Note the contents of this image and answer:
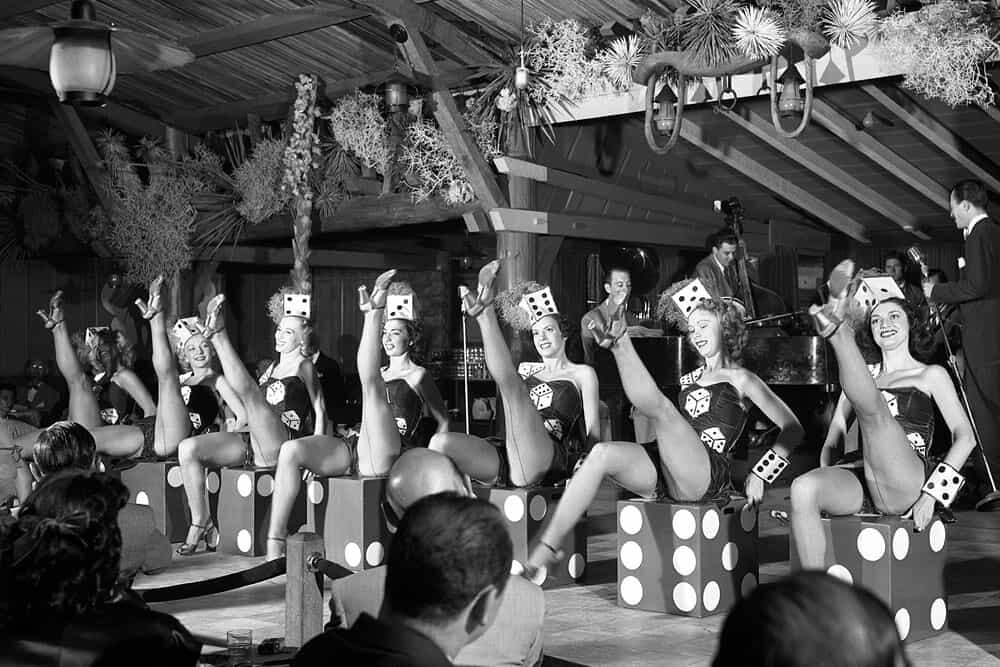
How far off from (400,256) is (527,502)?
7.29 m

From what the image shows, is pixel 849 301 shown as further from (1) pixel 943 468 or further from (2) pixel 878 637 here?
(2) pixel 878 637

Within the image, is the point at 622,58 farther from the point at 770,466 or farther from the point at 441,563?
the point at 441,563

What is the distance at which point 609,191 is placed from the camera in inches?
336

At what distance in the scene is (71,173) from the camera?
33.3ft

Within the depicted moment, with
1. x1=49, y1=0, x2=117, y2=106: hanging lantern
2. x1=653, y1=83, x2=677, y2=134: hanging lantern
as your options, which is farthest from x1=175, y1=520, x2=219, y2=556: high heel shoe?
x1=653, y1=83, x2=677, y2=134: hanging lantern

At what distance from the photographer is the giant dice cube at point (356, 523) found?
5.21 metres

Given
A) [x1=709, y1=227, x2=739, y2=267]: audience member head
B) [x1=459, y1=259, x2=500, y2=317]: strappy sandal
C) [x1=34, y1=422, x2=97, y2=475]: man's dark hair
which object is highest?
[x1=709, y1=227, x2=739, y2=267]: audience member head

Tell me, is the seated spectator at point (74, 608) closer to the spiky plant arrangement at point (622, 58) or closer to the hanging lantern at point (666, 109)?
the hanging lantern at point (666, 109)

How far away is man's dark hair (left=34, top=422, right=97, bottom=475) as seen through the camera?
367 cm

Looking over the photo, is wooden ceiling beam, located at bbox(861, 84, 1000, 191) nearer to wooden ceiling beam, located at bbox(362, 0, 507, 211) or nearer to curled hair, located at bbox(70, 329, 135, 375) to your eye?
wooden ceiling beam, located at bbox(362, 0, 507, 211)

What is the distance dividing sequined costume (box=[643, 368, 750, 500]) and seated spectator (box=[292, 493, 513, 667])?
2.88 m

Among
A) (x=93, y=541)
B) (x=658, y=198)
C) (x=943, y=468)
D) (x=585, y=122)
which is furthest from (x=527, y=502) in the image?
(x=658, y=198)

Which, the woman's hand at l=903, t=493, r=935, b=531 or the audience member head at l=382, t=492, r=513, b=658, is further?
the woman's hand at l=903, t=493, r=935, b=531

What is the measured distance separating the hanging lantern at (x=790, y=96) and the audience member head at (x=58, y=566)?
4.41m
